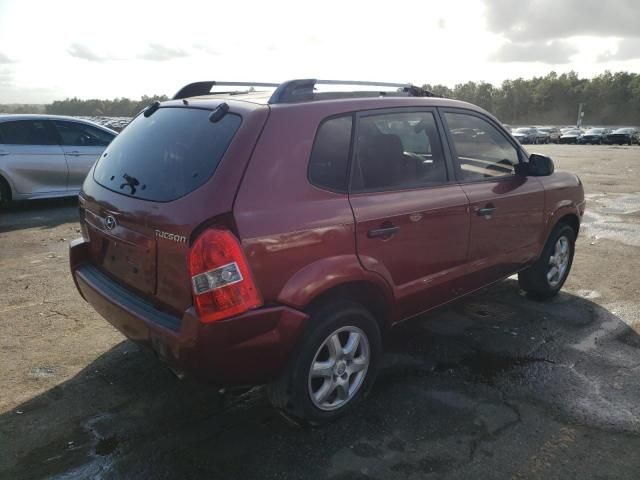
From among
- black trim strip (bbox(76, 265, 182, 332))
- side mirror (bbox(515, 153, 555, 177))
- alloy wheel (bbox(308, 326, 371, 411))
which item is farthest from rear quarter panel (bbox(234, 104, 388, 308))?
side mirror (bbox(515, 153, 555, 177))

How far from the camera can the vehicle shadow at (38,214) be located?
755cm

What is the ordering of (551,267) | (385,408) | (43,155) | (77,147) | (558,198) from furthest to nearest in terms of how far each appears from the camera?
(77,147)
(43,155)
(551,267)
(558,198)
(385,408)

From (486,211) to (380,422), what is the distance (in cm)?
167

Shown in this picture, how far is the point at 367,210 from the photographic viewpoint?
2.82 meters

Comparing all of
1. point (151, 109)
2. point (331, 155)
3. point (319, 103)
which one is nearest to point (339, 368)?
point (331, 155)

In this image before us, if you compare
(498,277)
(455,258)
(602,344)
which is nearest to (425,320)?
(498,277)

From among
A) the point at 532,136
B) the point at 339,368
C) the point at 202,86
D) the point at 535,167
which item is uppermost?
the point at 532,136

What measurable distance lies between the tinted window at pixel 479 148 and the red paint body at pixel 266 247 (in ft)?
1.18

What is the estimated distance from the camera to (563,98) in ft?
370

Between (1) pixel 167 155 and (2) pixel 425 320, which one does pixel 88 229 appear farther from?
(2) pixel 425 320

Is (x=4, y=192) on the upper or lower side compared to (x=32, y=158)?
lower

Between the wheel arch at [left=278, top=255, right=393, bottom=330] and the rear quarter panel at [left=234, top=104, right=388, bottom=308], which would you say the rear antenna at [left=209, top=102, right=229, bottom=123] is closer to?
the rear quarter panel at [left=234, top=104, right=388, bottom=308]

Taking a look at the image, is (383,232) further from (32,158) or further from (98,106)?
(98,106)

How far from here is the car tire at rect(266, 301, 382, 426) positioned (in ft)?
8.68
